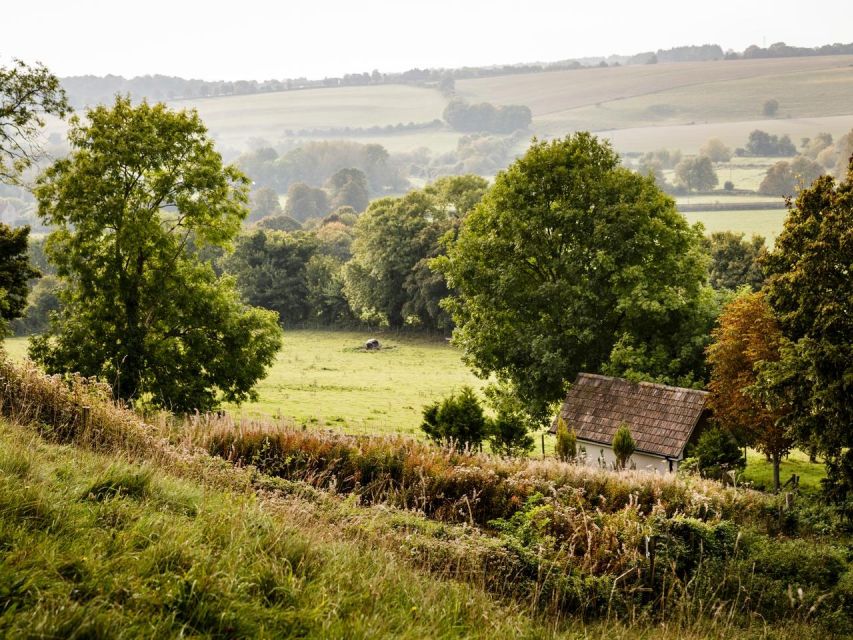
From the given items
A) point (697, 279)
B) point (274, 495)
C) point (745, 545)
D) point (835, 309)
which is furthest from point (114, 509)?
point (697, 279)

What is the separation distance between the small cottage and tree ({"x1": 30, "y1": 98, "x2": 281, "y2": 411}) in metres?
11.7

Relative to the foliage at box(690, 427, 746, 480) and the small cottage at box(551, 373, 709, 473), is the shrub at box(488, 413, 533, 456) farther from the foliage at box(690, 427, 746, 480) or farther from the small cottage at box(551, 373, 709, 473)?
the foliage at box(690, 427, 746, 480)

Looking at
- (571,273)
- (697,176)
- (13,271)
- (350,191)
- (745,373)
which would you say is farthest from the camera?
(350,191)

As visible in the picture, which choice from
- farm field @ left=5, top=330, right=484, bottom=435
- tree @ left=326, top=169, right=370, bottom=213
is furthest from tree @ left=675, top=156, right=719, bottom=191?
farm field @ left=5, top=330, right=484, bottom=435

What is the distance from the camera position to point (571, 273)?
105ft

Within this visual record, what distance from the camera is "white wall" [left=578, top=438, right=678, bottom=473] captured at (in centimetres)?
2525

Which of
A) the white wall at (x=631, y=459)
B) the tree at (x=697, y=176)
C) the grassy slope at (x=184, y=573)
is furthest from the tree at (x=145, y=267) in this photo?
the tree at (x=697, y=176)

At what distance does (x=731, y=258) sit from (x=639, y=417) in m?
42.4

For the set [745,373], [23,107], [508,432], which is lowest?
[508,432]

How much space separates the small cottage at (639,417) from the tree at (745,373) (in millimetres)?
760

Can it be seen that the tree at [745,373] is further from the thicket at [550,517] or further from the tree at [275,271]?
the tree at [275,271]

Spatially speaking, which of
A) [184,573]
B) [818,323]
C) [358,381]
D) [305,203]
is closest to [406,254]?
[358,381]

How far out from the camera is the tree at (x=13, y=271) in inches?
1091

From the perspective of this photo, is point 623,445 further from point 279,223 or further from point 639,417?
point 279,223
